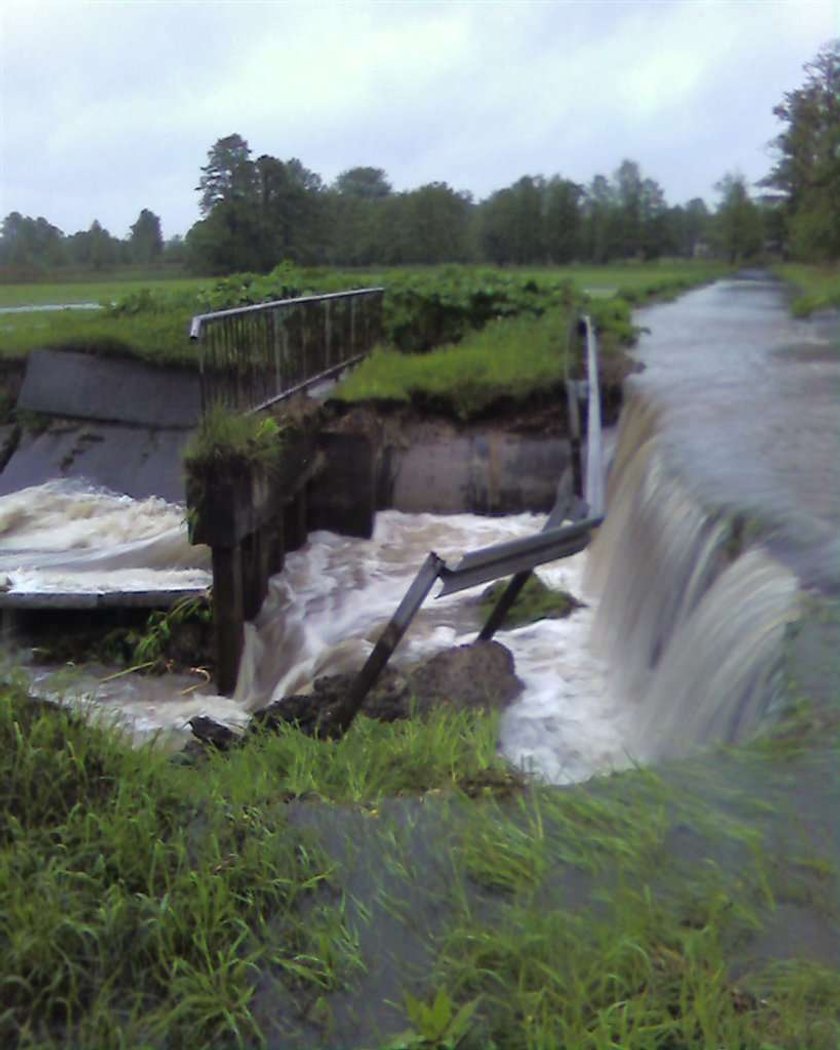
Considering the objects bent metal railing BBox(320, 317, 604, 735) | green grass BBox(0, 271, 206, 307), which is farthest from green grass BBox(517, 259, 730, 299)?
bent metal railing BBox(320, 317, 604, 735)

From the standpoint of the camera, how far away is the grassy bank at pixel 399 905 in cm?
261

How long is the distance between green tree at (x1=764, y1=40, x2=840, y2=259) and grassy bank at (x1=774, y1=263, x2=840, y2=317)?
26.0 inches

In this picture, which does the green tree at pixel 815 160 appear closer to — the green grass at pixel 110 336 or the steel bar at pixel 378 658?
the green grass at pixel 110 336

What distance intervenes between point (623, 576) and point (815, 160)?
1162 inches

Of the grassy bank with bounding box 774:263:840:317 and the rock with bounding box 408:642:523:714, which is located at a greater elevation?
the grassy bank with bounding box 774:263:840:317

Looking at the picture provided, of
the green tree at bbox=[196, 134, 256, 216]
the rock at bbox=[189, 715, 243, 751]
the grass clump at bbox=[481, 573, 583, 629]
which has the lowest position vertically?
the grass clump at bbox=[481, 573, 583, 629]

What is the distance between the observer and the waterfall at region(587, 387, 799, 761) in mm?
5355

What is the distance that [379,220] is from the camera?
21266mm

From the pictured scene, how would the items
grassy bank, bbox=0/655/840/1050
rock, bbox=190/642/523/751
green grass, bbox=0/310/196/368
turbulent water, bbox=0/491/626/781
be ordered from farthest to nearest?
green grass, bbox=0/310/196/368 < turbulent water, bbox=0/491/626/781 < rock, bbox=190/642/523/751 < grassy bank, bbox=0/655/840/1050

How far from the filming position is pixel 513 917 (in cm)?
289

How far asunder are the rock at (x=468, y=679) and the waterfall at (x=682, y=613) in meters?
0.73

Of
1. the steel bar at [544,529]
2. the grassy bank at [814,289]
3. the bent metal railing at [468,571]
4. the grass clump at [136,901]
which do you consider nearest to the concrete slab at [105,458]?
the steel bar at [544,529]

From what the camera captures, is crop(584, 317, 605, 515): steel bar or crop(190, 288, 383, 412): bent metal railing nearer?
crop(584, 317, 605, 515): steel bar

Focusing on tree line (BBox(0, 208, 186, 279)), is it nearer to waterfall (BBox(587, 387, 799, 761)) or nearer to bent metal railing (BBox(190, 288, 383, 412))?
bent metal railing (BBox(190, 288, 383, 412))
